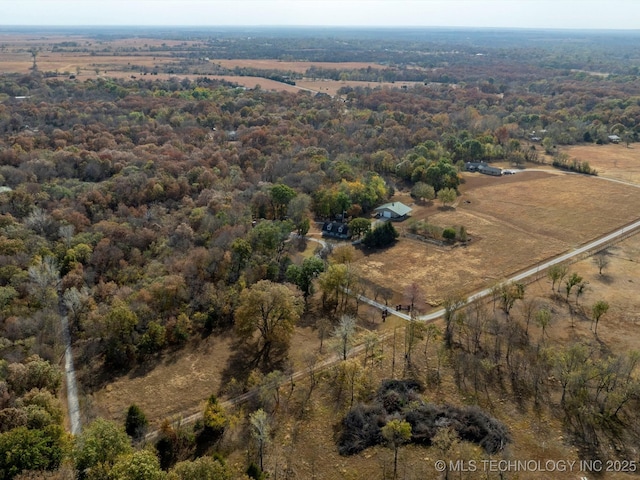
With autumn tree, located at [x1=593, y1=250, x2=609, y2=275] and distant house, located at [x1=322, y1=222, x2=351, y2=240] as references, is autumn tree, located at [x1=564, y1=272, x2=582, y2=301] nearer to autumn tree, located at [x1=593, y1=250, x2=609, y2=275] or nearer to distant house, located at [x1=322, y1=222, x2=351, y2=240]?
autumn tree, located at [x1=593, y1=250, x2=609, y2=275]

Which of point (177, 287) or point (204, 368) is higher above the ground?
point (177, 287)

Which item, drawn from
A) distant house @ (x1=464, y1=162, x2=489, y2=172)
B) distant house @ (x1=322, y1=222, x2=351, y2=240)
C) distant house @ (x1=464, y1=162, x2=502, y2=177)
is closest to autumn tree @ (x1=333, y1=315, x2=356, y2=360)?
distant house @ (x1=322, y1=222, x2=351, y2=240)

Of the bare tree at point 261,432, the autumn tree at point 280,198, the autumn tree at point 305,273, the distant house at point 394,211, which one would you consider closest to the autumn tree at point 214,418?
the bare tree at point 261,432

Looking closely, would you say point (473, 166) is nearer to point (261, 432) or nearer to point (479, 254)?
point (479, 254)

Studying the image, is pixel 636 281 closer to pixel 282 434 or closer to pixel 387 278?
pixel 387 278

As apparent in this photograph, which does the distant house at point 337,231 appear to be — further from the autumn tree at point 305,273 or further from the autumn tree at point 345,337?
the autumn tree at point 345,337

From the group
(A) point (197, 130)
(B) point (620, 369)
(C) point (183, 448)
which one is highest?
(A) point (197, 130)

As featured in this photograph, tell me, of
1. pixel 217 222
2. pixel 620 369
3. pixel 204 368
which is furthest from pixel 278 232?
pixel 620 369
